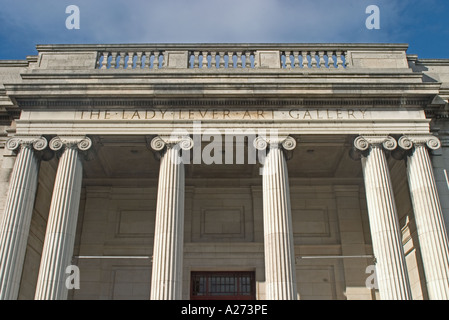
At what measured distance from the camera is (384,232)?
56.2 ft

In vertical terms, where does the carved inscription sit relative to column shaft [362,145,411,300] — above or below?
above

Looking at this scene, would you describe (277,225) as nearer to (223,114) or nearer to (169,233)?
(169,233)

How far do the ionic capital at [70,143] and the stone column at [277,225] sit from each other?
20.0 feet

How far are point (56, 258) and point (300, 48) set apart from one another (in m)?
12.1

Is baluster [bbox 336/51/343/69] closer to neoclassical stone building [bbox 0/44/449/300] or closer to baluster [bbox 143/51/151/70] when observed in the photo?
Answer: neoclassical stone building [bbox 0/44/449/300]

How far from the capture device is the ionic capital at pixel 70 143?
60.1 ft

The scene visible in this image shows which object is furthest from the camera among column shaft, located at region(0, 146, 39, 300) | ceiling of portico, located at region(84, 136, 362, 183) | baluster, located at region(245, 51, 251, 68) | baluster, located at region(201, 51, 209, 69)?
baluster, located at region(245, 51, 251, 68)

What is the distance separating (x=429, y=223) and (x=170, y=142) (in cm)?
939

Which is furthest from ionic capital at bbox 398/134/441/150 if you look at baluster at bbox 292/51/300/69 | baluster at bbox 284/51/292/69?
baluster at bbox 284/51/292/69

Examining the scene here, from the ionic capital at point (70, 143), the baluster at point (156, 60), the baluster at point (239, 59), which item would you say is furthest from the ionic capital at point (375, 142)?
the ionic capital at point (70, 143)

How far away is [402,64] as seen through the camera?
66.4 ft

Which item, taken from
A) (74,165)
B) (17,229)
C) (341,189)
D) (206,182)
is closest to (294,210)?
(341,189)

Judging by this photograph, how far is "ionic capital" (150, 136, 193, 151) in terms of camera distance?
18.4 metres
